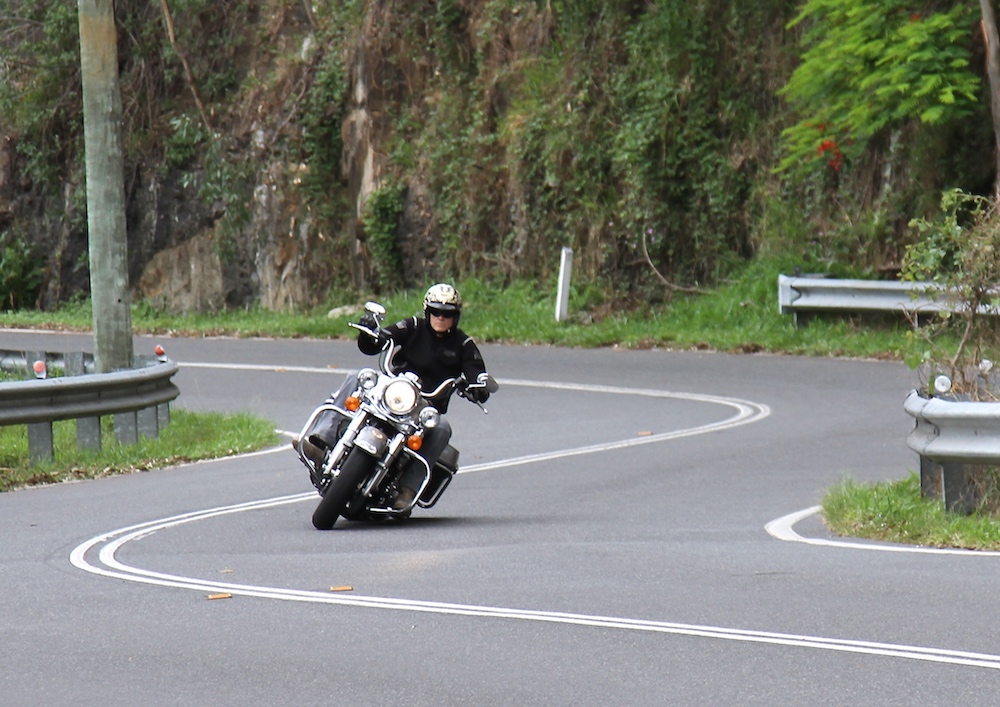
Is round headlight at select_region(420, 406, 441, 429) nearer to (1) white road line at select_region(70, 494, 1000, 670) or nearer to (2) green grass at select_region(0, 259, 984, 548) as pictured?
(1) white road line at select_region(70, 494, 1000, 670)

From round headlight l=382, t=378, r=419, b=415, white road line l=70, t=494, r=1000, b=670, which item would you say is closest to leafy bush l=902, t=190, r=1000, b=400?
round headlight l=382, t=378, r=419, b=415

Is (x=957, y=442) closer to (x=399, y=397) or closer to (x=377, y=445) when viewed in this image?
(x=399, y=397)

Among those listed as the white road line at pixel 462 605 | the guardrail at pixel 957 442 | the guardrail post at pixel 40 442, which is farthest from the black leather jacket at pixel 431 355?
the guardrail post at pixel 40 442

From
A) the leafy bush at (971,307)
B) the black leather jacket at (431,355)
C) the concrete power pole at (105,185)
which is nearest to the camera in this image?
the leafy bush at (971,307)

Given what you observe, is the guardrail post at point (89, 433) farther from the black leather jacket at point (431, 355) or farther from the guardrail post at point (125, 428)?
the black leather jacket at point (431, 355)

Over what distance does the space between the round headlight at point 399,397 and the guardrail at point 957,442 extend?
9.72ft

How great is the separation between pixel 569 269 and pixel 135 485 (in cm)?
1340

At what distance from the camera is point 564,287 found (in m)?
25.2

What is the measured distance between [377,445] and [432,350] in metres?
0.90

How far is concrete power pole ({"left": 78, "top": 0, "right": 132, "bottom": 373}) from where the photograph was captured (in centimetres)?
1499

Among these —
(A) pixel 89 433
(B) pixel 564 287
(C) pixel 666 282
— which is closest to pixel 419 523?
(A) pixel 89 433

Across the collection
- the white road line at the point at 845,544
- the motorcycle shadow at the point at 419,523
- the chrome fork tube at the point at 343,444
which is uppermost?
the chrome fork tube at the point at 343,444

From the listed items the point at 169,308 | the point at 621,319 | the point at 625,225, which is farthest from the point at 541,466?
the point at 169,308

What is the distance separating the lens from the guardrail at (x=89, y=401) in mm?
13203
